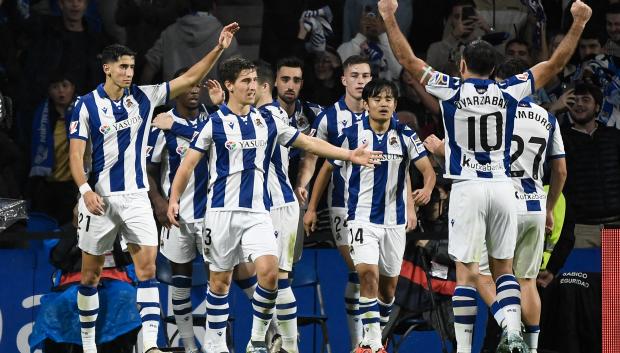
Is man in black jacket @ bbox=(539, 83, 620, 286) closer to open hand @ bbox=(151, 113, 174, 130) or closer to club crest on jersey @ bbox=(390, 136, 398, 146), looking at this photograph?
club crest on jersey @ bbox=(390, 136, 398, 146)

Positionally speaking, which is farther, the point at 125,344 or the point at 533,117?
the point at 125,344

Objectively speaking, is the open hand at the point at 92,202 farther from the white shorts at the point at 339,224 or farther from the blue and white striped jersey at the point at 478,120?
the blue and white striped jersey at the point at 478,120

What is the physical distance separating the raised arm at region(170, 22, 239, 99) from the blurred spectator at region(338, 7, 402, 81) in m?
2.69

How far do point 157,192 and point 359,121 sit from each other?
180 cm

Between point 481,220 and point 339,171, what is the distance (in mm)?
1912

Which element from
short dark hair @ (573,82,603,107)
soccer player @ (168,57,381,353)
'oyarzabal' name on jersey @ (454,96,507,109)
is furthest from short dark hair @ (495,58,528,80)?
short dark hair @ (573,82,603,107)

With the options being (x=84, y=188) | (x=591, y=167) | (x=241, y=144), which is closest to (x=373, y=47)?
(x=591, y=167)

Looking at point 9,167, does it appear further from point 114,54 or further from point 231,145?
point 231,145

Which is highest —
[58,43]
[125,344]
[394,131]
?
[58,43]

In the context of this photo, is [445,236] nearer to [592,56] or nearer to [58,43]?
[592,56]

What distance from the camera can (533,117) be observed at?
35.4ft

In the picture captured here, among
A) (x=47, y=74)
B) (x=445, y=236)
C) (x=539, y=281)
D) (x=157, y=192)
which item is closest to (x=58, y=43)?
(x=47, y=74)

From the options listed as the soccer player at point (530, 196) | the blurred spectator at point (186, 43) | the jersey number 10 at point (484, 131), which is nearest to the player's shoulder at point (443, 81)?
the jersey number 10 at point (484, 131)

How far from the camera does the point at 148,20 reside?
44.3ft
